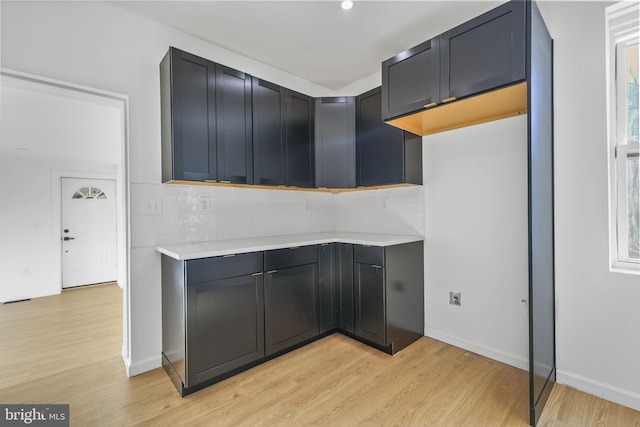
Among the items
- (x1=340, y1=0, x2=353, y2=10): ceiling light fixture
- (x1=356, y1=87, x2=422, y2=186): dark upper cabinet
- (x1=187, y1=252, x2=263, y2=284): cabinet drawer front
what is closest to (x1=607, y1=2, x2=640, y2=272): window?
(x1=356, y1=87, x2=422, y2=186): dark upper cabinet

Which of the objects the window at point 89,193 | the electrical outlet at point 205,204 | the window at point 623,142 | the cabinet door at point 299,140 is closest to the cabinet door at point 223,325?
the electrical outlet at point 205,204

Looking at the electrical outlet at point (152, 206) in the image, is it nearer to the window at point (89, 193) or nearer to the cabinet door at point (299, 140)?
the cabinet door at point (299, 140)

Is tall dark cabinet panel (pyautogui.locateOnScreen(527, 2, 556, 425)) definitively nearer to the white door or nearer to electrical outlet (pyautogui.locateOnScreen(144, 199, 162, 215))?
electrical outlet (pyautogui.locateOnScreen(144, 199, 162, 215))

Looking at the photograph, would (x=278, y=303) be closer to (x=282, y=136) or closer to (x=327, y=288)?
(x=327, y=288)

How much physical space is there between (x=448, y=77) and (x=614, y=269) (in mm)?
1590

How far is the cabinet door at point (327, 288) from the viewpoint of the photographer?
262cm

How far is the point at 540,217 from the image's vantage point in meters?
1.68

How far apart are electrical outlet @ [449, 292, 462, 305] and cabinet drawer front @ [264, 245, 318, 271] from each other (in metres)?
1.27

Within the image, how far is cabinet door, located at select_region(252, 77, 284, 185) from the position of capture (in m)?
2.52

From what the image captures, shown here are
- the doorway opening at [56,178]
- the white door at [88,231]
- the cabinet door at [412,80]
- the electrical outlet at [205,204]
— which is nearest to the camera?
the cabinet door at [412,80]

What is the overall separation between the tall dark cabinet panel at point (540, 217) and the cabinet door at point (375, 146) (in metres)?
1.03

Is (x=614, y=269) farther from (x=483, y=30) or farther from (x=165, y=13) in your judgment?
(x=165, y=13)

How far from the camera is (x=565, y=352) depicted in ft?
6.26

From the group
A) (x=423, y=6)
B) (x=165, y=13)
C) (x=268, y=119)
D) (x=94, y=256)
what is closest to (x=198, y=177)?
(x=268, y=119)
